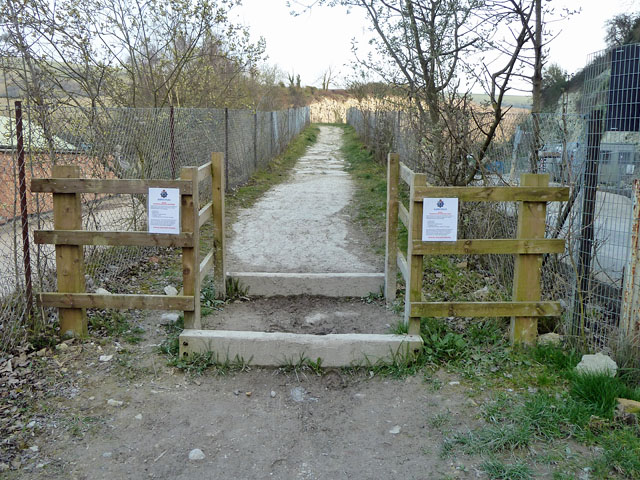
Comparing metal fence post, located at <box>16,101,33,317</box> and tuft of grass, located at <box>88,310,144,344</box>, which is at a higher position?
metal fence post, located at <box>16,101,33,317</box>

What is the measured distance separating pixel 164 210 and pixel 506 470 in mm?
3211

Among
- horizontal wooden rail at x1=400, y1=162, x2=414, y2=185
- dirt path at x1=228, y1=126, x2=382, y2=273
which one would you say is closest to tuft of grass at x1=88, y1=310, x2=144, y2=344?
dirt path at x1=228, y1=126, x2=382, y2=273

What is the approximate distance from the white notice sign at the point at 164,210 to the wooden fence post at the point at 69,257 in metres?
0.70

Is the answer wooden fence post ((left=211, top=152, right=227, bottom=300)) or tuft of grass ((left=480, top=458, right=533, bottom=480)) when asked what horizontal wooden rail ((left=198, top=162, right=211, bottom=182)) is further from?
tuft of grass ((left=480, top=458, right=533, bottom=480))

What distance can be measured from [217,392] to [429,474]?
5.79 feet

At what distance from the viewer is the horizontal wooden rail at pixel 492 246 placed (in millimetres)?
4648

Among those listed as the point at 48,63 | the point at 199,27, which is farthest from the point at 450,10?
the point at 48,63

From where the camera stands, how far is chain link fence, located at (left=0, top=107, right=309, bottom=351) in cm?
491

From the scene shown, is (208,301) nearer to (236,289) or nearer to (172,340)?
(236,289)

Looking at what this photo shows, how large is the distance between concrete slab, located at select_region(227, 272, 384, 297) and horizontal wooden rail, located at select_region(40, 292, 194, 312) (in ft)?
5.33

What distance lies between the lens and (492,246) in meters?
4.66

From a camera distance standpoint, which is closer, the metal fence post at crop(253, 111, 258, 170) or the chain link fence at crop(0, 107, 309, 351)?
the chain link fence at crop(0, 107, 309, 351)

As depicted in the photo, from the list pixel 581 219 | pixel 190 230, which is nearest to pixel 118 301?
pixel 190 230

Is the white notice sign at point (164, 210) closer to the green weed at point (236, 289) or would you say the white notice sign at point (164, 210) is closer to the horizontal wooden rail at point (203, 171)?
the horizontal wooden rail at point (203, 171)
